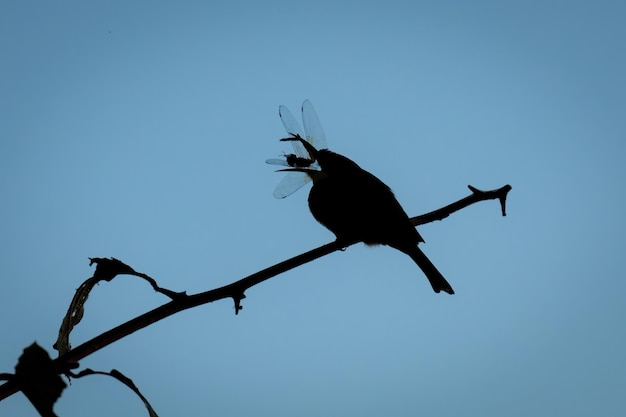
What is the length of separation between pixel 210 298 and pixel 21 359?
42 cm

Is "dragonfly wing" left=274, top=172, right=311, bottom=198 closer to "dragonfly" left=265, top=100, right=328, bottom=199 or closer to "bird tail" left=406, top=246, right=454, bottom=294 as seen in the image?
"dragonfly" left=265, top=100, right=328, bottom=199

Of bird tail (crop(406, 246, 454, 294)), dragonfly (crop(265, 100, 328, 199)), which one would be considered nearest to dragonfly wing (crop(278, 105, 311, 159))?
dragonfly (crop(265, 100, 328, 199))

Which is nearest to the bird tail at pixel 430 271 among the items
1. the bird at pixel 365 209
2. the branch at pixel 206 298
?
the bird at pixel 365 209

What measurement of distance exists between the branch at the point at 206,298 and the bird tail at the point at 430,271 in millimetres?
1846

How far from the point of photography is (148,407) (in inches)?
46.9

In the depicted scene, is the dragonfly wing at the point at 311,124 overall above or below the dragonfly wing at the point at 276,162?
above

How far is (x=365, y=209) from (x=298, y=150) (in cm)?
67

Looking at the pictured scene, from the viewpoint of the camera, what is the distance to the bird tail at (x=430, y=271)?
3.53 metres

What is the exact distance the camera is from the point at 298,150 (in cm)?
333

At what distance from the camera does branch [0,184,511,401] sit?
1.04 meters

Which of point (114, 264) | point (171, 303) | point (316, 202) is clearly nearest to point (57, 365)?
point (171, 303)

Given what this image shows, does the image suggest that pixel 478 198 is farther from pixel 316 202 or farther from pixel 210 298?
pixel 316 202

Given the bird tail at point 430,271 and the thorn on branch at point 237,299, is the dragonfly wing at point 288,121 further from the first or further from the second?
the thorn on branch at point 237,299

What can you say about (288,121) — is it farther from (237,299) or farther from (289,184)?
(237,299)
